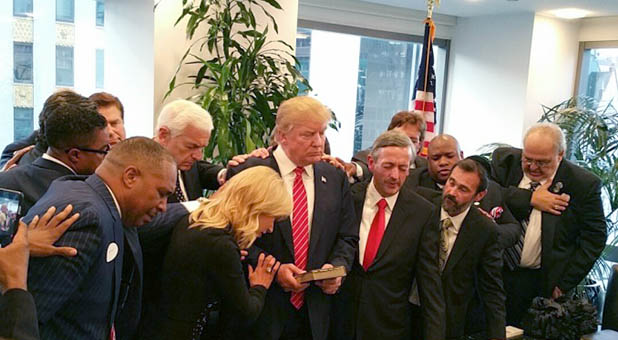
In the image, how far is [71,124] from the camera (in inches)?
68.9

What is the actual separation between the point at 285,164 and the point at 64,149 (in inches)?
35.6

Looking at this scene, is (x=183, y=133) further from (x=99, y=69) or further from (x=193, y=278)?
(x=99, y=69)

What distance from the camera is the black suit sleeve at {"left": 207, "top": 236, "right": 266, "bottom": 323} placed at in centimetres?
185

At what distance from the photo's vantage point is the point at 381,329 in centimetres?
237

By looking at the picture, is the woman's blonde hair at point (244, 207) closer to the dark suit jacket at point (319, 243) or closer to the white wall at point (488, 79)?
the dark suit jacket at point (319, 243)

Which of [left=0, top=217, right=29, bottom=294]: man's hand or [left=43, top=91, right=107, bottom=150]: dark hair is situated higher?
[left=43, top=91, right=107, bottom=150]: dark hair

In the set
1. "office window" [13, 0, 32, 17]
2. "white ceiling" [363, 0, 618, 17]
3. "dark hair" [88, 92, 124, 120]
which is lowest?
"dark hair" [88, 92, 124, 120]

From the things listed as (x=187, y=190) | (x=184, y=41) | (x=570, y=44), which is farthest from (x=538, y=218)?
(x=570, y=44)

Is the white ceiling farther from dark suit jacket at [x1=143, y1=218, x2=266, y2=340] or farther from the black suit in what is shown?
dark suit jacket at [x1=143, y1=218, x2=266, y2=340]

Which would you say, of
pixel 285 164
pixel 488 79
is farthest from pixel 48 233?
pixel 488 79

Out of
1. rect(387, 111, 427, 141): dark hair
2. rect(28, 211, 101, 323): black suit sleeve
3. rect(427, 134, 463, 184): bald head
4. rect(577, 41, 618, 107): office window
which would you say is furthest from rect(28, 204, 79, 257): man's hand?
rect(577, 41, 618, 107): office window

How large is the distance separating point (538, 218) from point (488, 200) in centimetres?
41

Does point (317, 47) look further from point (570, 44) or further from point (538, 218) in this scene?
point (538, 218)

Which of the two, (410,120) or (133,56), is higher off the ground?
(133,56)
